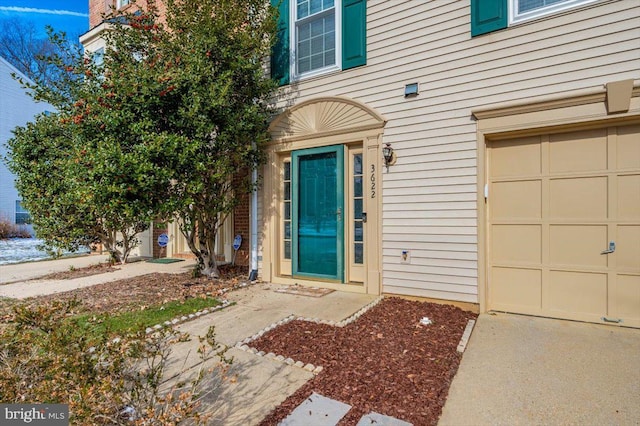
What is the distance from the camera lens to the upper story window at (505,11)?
3807 millimetres

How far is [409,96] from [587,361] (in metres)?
3.47

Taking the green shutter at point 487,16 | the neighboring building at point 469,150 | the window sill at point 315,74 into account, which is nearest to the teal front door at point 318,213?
the neighboring building at point 469,150

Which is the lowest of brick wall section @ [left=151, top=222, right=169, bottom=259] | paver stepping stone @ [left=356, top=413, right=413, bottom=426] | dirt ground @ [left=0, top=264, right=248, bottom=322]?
paver stepping stone @ [left=356, top=413, right=413, bottom=426]

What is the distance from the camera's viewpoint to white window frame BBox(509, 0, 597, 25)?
3.69 metres

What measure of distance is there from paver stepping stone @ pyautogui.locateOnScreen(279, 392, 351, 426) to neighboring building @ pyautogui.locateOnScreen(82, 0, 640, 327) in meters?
2.53

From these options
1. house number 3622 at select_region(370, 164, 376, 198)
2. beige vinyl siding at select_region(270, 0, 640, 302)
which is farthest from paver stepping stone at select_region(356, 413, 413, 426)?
house number 3622 at select_region(370, 164, 376, 198)

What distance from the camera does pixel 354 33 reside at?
504 centimetres

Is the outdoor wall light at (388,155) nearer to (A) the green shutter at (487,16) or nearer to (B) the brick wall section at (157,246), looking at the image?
(A) the green shutter at (487,16)

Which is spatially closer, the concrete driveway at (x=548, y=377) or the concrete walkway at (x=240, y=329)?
the concrete driveway at (x=548, y=377)

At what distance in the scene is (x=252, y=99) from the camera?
5648 mm

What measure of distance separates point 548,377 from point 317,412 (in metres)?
1.83

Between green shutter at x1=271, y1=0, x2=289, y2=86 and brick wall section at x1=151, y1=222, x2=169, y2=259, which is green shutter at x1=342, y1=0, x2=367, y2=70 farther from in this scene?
brick wall section at x1=151, y1=222, x2=169, y2=259

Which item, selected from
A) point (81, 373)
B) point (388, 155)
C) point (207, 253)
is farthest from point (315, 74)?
point (81, 373)

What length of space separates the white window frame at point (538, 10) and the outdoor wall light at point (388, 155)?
197cm
